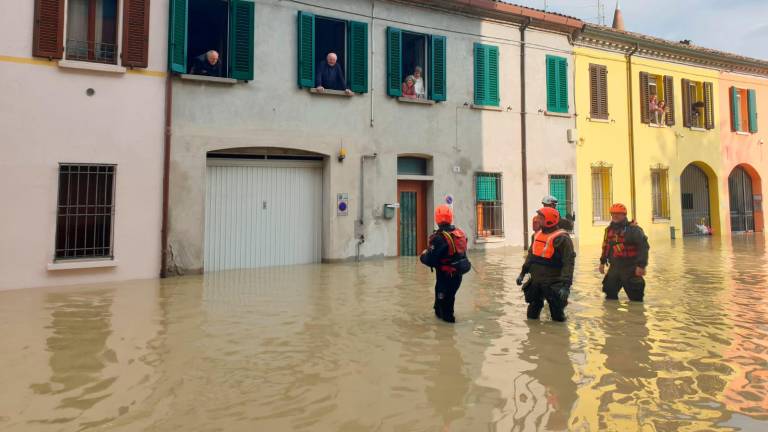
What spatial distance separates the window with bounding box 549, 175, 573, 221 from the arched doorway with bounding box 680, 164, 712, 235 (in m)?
6.97

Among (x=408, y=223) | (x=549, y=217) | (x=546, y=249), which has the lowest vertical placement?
(x=546, y=249)

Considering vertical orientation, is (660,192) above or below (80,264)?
above

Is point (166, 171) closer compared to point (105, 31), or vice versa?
point (105, 31)

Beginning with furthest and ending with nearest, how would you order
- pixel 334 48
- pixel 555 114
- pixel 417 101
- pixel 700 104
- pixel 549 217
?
pixel 700 104 < pixel 555 114 < pixel 417 101 < pixel 334 48 < pixel 549 217

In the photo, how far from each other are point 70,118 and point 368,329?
7.67 meters

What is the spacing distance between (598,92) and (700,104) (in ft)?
17.8

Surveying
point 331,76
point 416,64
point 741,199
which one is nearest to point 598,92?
point 416,64

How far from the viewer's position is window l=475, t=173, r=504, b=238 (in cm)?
1485

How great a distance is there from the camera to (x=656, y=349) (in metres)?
5.11

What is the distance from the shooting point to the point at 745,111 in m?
21.2

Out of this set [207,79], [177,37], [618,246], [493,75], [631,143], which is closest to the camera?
[618,246]

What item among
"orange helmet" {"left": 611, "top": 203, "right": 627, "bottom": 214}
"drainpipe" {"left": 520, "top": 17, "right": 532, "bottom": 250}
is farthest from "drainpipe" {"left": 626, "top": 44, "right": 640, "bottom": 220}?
"orange helmet" {"left": 611, "top": 203, "right": 627, "bottom": 214}

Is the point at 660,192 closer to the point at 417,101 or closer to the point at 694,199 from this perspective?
the point at 694,199

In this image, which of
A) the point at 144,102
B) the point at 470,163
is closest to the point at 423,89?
the point at 470,163
